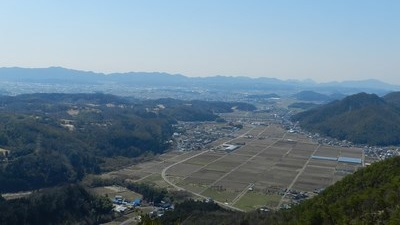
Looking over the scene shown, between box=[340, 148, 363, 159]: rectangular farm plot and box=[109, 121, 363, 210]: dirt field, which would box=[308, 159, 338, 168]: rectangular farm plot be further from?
box=[340, 148, 363, 159]: rectangular farm plot

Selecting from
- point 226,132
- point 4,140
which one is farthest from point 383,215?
point 226,132

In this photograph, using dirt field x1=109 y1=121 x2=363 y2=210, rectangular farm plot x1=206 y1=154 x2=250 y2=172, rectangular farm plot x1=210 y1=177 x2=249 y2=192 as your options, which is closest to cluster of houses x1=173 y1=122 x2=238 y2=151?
dirt field x1=109 y1=121 x2=363 y2=210

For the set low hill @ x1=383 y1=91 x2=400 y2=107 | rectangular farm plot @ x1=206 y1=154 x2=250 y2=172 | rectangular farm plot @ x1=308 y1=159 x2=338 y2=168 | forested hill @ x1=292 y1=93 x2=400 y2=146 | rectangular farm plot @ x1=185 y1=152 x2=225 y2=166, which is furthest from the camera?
low hill @ x1=383 y1=91 x2=400 y2=107

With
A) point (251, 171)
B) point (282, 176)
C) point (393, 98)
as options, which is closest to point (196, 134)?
point (251, 171)

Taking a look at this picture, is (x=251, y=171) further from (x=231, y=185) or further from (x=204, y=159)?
(x=204, y=159)

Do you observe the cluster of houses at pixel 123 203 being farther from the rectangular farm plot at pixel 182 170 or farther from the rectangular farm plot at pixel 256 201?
the rectangular farm plot at pixel 182 170
